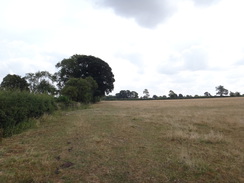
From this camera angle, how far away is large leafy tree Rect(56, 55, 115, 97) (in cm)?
4344

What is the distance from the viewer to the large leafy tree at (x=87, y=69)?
4344 cm

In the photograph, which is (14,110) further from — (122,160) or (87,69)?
(87,69)

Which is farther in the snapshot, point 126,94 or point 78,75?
point 126,94

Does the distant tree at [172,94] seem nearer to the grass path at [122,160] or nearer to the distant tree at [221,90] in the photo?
the distant tree at [221,90]

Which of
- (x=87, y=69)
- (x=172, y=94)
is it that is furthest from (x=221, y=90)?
(x=87, y=69)

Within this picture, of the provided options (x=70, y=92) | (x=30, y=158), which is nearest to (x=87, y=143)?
(x=30, y=158)

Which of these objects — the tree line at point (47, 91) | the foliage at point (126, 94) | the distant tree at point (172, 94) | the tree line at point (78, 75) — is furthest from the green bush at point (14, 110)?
the foliage at point (126, 94)

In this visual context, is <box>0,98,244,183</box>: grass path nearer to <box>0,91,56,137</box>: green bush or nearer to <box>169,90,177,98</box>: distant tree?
<box>0,91,56,137</box>: green bush

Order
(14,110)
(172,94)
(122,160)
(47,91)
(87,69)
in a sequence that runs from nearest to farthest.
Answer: (122,160) < (14,110) < (47,91) < (87,69) < (172,94)

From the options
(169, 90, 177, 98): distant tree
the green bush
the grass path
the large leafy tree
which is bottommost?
the grass path

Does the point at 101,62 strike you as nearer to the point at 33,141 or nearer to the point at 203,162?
the point at 33,141

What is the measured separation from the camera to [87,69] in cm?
4431

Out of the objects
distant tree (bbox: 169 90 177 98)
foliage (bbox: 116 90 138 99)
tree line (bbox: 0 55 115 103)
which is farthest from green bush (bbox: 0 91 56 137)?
foliage (bbox: 116 90 138 99)

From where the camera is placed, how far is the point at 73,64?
43219mm
